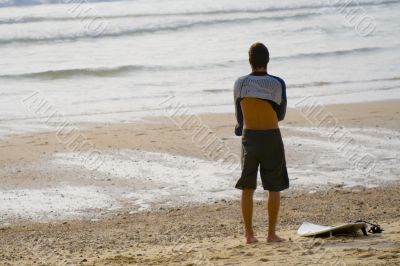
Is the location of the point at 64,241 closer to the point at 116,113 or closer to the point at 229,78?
the point at 116,113

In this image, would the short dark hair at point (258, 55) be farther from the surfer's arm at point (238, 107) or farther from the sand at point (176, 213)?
the sand at point (176, 213)

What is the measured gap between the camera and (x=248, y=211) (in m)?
7.71

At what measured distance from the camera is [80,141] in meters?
13.6

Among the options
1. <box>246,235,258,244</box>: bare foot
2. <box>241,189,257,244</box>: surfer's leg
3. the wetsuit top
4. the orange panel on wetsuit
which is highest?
the wetsuit top

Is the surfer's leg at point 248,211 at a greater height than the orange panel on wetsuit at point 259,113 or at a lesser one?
lesser

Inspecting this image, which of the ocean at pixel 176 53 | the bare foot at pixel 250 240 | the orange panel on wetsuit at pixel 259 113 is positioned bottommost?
the bare foot at pixel 250 240

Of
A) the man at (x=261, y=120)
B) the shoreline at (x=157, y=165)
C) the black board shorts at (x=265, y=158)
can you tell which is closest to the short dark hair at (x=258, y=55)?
the man at (x=261, y=120)

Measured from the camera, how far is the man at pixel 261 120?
745 cm

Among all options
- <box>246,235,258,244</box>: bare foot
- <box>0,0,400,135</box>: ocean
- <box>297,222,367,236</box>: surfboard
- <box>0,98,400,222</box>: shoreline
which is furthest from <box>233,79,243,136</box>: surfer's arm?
<box>0,0,400,135</box>: ocean

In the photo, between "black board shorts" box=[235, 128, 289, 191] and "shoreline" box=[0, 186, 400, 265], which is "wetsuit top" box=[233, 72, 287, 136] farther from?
"shoreline" box=[0, 186, 400, 265]

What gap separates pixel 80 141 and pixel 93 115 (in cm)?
274

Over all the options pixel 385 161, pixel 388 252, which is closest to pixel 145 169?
pixel 385 161

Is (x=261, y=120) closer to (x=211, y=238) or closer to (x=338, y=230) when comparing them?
(x=338, y=230)

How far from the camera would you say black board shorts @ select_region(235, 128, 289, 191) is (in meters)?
7.49
